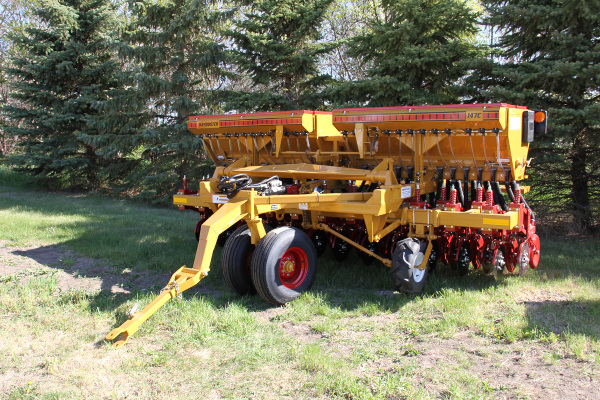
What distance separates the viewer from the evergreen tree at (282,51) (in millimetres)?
12273

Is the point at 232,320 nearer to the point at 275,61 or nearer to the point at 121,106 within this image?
the point at 275,61

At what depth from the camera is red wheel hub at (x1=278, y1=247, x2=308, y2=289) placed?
5.63 m

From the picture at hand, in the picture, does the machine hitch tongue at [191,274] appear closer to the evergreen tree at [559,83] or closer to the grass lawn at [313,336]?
the grass lawn at [313,336]

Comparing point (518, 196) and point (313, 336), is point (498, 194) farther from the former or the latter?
point (313, 336)

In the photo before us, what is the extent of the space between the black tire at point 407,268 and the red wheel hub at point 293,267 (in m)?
0.98

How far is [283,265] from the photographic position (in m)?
5.62

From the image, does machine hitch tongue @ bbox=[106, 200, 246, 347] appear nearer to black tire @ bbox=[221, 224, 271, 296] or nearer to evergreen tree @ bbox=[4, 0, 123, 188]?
black tire @ bbox=[221, 224, 271, 296]

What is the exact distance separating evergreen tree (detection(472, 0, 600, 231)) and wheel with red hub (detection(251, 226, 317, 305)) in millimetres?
4618

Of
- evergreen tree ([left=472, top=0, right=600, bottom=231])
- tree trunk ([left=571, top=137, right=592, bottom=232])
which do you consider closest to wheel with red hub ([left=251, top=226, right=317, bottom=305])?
evergreen tree ([left=472, top=0, right=600, bottom=231])

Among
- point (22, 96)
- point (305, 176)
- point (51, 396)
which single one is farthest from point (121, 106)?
point (51, 396)

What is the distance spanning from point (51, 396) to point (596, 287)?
5804mm

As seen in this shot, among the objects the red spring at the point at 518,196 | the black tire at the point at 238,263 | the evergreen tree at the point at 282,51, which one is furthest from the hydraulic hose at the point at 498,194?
the evergreen tree at the point at 282,51

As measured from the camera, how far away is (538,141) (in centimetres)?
822

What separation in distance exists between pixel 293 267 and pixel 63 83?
47.3ft
